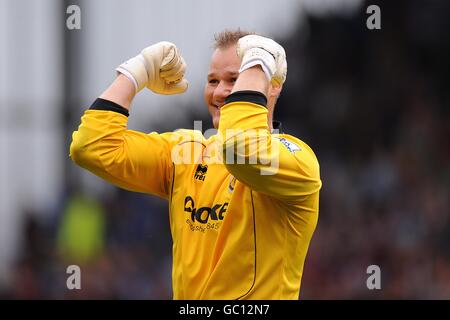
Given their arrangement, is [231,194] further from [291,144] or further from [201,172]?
[291,144]

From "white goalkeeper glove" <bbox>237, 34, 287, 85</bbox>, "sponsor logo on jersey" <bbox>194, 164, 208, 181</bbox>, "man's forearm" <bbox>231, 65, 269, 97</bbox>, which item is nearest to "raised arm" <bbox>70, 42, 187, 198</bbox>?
"sponsor logo on jersey" <bbox>194, 164, 208, 181</bbox>

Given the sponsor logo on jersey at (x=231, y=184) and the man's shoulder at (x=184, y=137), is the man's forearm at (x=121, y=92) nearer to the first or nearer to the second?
the man's shoulder at (x=184, y=137)

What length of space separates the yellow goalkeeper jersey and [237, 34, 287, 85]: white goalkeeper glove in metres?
0.15

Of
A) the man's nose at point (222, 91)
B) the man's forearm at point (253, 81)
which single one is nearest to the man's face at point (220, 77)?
the man's nose at point (222, 91)

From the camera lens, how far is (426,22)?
10375 mm

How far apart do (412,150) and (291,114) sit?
1368 millimetres

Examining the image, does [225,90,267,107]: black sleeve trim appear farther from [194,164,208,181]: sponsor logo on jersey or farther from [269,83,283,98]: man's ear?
[194,164,208,181]: sponsor logo on jersey

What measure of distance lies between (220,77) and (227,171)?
0.43 meters

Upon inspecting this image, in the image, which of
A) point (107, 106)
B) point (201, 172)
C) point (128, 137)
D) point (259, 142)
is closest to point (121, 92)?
point (107, 106)

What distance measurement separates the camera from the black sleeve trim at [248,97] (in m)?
3.74

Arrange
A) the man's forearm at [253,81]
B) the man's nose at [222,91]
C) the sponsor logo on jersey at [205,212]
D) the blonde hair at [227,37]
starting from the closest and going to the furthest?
1. the man's forearm at [253,81]
2. the sponsor logo on jersey at [205,212]
3. the man's nose at [222,91]
4. the blonde hair at [227,37]

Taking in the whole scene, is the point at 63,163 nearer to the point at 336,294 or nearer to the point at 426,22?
the point at 336,294

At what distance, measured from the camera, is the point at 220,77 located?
4141mm
